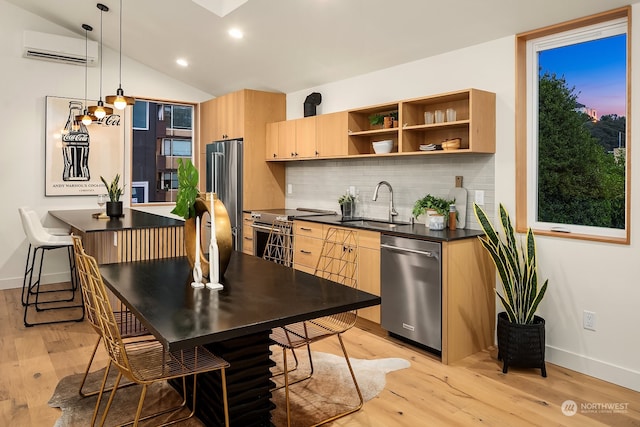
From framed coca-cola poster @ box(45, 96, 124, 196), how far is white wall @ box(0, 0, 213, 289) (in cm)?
9

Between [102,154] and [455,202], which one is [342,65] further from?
[102,154]

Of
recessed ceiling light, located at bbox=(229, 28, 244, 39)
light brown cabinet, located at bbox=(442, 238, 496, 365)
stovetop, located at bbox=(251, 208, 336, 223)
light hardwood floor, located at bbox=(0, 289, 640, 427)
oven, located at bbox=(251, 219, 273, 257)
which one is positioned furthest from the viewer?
oven, located at bbox=(251, 219, 273, 257)

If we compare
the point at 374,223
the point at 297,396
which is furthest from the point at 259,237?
the point at 297,396

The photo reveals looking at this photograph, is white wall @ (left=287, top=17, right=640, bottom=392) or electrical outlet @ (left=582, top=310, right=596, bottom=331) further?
electrical outlet @ (left=582, top=310, right=596, bottom=331)

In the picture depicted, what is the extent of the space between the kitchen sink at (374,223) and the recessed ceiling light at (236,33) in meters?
2.06

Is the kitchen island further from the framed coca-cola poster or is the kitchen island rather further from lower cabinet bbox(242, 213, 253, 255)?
the framed coca-cola poster

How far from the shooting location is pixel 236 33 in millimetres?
4602

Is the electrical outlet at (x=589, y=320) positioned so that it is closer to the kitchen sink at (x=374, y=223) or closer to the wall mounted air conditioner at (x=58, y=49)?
the kitchen sink at (x=374, y=223)

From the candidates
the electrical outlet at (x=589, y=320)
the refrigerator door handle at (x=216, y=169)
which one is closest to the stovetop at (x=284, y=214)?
the refrigerator door handle at (x=216, y=169)

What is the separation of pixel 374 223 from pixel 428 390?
5.76 feet

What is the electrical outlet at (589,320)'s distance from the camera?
3.08 metres

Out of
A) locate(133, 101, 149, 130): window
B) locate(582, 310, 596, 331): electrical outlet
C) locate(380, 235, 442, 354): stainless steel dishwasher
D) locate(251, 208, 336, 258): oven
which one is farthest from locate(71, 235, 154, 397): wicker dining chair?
locate(133, 101, 149, 130): window

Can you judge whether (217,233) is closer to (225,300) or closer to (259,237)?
(225,300)

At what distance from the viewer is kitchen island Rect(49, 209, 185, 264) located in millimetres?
3922
